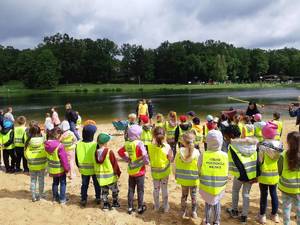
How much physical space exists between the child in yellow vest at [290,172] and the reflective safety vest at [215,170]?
1013 millimetres

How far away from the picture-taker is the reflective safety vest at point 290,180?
6.00 meters

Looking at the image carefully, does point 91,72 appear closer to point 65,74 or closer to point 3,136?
point 65,74

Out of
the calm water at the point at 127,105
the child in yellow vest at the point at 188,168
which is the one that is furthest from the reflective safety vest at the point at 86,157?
the calm water at the point at 127,105

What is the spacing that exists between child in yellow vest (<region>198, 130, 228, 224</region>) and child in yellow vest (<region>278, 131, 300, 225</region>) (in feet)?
3.31

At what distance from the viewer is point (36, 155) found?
25.8ft

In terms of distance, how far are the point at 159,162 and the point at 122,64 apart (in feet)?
413

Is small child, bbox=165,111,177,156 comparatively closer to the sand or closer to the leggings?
the sand

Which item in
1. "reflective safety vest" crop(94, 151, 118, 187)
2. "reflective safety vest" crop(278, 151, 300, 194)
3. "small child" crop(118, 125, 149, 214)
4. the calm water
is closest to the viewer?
"reflective safety vest" crop(278, 151, 300, 194)

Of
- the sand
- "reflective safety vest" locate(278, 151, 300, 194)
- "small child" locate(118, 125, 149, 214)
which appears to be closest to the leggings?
"reflective safety vest" locate(278, 151, 300, 194)

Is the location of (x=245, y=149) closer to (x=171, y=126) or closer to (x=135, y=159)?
(x=135, y=159)

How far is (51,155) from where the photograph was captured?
7.66m

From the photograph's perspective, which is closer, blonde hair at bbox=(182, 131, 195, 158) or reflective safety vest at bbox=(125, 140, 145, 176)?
blonde hair at bbox=(182, 131, 195, 158)

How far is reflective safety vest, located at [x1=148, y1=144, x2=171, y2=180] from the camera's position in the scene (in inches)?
276

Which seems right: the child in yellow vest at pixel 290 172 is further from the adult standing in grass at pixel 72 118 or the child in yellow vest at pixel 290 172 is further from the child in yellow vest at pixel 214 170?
the adult standing in grass at pixel 72 118
